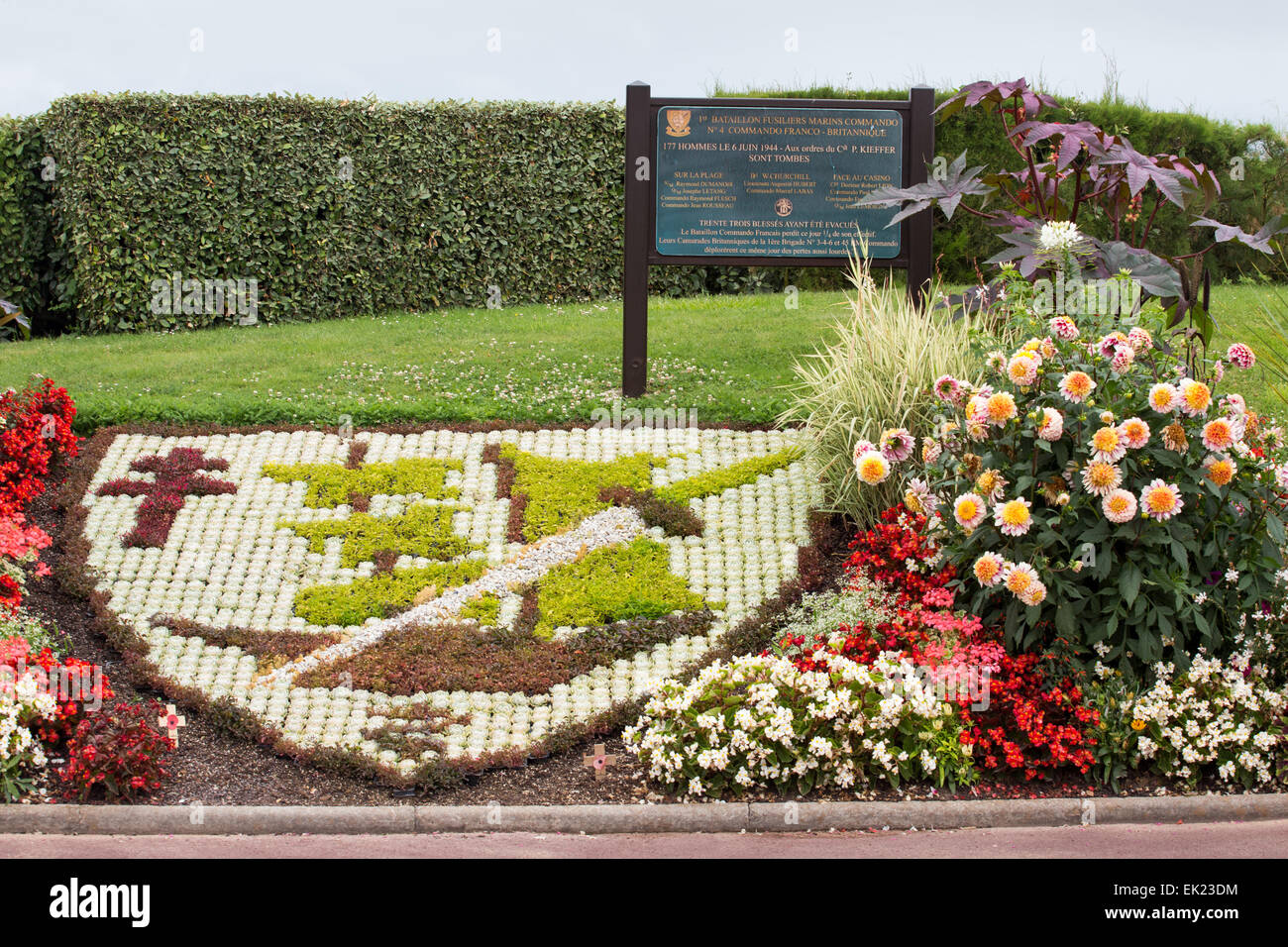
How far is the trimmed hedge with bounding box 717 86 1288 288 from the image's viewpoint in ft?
50.3

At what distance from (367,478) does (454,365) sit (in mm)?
2937

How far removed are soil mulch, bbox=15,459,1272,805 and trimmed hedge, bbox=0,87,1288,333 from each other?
9199 mm

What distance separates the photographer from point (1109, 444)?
5.32 m

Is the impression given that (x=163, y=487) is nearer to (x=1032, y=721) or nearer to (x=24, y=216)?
(x=1032, y=721)

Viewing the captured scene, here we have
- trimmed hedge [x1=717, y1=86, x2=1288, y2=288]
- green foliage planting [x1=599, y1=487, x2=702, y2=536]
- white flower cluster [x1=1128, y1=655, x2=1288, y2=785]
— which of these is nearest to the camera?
white flower cluster [x1=1128, y1=655, x2=1288, y2=785]

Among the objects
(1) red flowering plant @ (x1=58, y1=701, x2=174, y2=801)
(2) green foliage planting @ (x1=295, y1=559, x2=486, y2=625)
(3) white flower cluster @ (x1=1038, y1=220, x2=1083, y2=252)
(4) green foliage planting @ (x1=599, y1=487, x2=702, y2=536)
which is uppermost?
(3) white flower cluster @ (x1=1038, y1=220, x2=1083, y2=252)

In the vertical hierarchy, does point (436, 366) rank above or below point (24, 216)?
below

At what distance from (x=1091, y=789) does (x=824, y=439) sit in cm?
315

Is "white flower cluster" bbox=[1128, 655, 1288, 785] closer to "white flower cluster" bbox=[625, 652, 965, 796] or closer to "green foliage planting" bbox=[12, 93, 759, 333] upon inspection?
"white flower cluster" bbox=[625, 652, 965, 796]

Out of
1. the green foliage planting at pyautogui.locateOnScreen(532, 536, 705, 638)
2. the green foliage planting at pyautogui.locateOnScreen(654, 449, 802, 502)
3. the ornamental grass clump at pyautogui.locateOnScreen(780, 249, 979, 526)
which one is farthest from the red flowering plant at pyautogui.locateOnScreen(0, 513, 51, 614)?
the ornamental grass clump at pyautogui.locateOnScreen(780, 249, 979, 526)

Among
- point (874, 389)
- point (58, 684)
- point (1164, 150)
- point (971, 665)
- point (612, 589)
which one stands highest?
point (1164, 150)

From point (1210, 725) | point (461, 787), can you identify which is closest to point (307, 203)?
point (461, 787)

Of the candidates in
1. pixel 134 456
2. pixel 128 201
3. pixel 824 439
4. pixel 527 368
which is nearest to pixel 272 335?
pixel 128 201

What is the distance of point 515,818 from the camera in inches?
204
